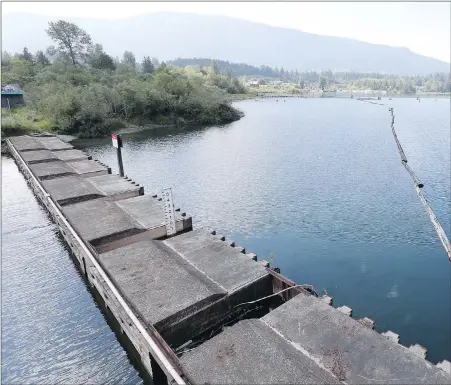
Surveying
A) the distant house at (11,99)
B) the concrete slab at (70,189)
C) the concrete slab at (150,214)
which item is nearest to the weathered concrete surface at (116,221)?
the concrete slab at (150,214)

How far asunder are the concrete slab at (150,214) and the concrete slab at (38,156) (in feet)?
54.4

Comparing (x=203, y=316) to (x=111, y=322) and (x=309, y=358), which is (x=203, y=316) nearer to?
(x=309, y=358)

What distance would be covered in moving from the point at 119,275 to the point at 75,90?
57.2m

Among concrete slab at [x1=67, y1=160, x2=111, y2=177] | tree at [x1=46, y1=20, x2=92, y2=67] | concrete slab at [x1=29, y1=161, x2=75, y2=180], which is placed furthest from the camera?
tree at [x1=46, y1=20, x2=92, y2=67]

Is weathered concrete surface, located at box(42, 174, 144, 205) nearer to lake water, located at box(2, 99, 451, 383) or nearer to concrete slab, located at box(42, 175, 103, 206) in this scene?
concrete slab, located at box(42, 175, 103, 206)

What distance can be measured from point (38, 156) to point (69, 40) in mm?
84572

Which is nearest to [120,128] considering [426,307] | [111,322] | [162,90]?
[162,90]

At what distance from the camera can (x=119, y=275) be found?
1336 cm

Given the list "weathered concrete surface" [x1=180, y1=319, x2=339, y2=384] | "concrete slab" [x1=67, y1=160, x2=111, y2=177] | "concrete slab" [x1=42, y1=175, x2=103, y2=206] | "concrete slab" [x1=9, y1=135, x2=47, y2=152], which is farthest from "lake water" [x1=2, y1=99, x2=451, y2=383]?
"concrete slab" [x1=67, y1=160, x2=111, y2=177]

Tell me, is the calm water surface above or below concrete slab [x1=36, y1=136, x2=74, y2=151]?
below

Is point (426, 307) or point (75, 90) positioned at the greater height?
point (75, 90)

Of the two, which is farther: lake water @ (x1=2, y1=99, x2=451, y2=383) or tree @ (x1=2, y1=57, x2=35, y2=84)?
tree @ (x1=2, y1=57, x2=35, y2=84)

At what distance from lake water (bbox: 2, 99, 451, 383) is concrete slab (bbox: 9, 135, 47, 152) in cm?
278

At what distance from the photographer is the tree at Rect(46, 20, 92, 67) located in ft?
329
